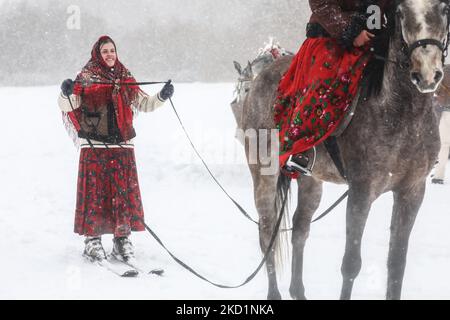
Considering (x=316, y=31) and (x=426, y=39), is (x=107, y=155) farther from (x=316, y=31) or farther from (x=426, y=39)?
(x=426, y=39)

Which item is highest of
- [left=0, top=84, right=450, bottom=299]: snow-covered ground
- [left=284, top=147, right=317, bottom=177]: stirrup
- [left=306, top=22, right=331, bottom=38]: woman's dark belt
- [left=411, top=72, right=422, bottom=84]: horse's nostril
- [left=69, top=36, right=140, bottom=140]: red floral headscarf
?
[left=306, top=22, right=331, bottom=38]: woman's dark belt

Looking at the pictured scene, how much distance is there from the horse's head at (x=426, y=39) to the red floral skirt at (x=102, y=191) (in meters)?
3.42

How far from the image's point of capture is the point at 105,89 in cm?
582

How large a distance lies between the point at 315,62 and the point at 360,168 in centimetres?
88

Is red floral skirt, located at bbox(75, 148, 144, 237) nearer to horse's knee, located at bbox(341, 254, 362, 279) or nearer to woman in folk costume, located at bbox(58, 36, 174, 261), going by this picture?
woman in folk costume, located at bbox(58, 36, 174, 261)

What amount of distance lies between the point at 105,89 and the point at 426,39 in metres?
3.52

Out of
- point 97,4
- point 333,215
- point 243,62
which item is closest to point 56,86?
point 97,4

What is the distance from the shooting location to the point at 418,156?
3.68 meters

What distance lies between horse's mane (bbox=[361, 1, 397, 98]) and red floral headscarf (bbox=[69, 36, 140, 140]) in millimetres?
2772

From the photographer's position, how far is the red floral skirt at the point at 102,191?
19.3 ft

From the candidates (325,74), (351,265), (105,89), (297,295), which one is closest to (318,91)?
(325,74)

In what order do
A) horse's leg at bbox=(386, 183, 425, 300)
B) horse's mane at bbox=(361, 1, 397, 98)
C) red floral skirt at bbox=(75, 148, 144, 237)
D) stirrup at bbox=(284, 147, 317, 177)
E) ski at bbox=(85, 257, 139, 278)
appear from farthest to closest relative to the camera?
red floral skirt at bbox=(75, 148, 144, 237) < ski at bbox=(85, 257, 139, 278) < stirrup at bbox=(284, 147, 317, 177) < horse's leg at bbox=(386, 183, 425, 300) < horse's mane at bbox=(361, 1, 397, 98)

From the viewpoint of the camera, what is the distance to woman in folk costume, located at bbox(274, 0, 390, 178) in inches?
150

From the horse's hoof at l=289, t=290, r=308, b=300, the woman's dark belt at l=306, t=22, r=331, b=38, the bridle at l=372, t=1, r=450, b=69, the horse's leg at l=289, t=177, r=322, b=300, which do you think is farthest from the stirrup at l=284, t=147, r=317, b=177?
the horse's hoof at l=289, t=290, r=308, b=300
